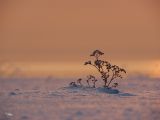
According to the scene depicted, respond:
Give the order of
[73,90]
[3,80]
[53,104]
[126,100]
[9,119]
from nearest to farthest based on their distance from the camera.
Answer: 1. [9,119]
2. [53,104]
3. [126,100]
4. [73,90]
5. [3,80]

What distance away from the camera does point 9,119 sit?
76.1 metres

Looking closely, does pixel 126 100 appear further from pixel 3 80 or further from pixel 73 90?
pixel 3 80

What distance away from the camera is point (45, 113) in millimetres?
80625

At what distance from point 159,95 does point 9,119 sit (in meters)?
33.1

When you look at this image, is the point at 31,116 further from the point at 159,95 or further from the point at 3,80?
the point at 3,80

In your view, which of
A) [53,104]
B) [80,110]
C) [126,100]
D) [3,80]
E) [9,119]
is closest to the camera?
[9,119]

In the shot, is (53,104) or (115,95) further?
(115,95)

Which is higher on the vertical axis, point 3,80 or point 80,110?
point 3,80

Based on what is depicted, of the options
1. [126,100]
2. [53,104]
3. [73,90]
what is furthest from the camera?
[73,90]

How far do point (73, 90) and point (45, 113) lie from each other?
80.6 feet

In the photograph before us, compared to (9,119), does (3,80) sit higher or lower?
higher

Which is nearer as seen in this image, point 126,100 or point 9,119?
point 9,119

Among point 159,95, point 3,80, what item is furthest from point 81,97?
point 3,80

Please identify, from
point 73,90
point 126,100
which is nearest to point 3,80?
point 73,90
